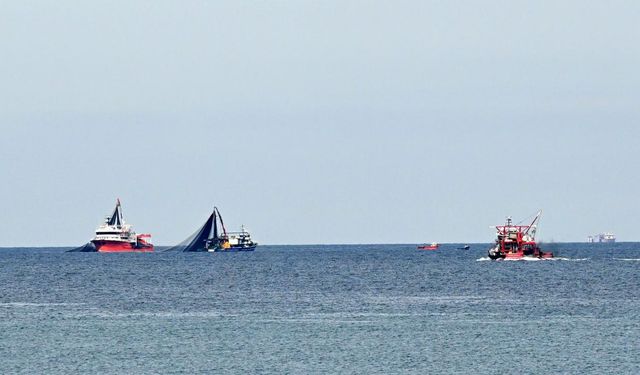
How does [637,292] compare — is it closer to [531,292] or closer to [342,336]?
[531,292]

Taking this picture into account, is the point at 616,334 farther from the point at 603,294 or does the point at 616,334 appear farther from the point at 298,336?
the point at 603,294

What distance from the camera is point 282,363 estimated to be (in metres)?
77.4

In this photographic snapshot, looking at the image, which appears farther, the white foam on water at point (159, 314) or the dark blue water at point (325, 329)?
the white foam on water at point (159, 314)

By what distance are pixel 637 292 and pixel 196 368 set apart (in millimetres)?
81036

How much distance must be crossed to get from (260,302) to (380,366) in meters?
54.9

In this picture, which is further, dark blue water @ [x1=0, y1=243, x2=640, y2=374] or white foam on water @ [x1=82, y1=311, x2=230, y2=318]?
white foam on water @ [x1=82, y1=311, x2=230, y2=318]

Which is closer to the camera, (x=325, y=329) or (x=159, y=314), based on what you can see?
(x=325, y=329)

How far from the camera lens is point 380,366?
2997 inches

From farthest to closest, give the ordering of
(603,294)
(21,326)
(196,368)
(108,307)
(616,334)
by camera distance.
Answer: (603,294) → (108,307) → (21,326) → (616,334) → (196,368)

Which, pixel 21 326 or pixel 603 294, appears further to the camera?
pixel 603 294

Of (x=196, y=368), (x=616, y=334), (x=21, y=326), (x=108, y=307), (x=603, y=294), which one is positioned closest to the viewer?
(x=196, y=368)

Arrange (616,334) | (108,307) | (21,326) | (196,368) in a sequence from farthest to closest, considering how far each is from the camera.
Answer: (108,307)
(21,326)
(616,334)
(196,368)

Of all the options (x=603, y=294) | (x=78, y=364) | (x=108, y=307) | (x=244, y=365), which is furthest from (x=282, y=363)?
(x=603, y=294)

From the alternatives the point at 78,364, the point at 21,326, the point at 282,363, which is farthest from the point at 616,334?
the point at 21,326
